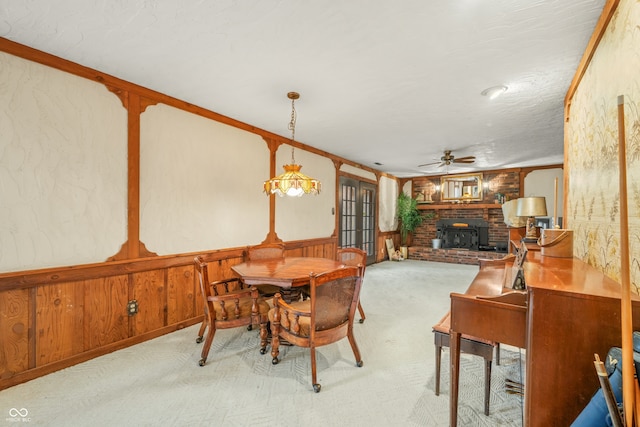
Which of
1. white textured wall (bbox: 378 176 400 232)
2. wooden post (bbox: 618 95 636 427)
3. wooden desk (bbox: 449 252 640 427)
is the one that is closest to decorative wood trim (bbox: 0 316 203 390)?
wooden desk (bbox: 449 252 640 427)

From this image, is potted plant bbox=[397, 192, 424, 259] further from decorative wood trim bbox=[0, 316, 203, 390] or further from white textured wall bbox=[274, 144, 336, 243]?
decorative wood trim bbox=[0, 316, 203, 390]

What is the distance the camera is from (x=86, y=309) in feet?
8.04

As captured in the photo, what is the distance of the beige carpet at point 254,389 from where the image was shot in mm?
1757

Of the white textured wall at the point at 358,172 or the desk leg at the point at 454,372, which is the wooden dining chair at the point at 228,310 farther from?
the white textured wall at the point at 358,172

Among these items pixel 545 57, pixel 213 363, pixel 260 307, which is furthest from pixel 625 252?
pixel 213 363

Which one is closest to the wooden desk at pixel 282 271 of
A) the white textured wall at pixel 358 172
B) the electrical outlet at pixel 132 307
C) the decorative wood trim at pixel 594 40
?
the electrical outlet at pixel 132 307

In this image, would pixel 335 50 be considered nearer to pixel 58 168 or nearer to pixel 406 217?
pixel 58 168

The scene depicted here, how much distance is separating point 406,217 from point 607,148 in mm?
6671

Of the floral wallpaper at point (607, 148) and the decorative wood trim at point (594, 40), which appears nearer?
the floral wallpaper at point (607, 148)

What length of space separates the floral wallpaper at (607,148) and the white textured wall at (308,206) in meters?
3.52

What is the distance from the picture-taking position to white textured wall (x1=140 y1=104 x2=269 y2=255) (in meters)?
2.92

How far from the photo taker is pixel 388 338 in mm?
2875

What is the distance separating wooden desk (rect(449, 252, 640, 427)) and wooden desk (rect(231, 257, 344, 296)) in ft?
4.99

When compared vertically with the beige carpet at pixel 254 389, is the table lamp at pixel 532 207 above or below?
above
